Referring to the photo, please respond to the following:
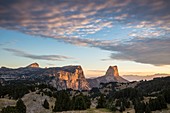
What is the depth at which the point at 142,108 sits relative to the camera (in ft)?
367

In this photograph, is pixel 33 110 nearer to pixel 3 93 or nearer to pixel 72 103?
pixel 72 103

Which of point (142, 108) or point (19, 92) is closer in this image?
point (142, 108)

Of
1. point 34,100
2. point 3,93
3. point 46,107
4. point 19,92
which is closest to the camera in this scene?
point 46,107

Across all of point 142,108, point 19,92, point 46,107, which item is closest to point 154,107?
point 142,108

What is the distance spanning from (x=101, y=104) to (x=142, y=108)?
20.7 meters

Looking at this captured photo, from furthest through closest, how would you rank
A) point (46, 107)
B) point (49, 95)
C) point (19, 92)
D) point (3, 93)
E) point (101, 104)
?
point (3, 93) → point (19, 92) → point (49, 95) → point (46, 107) → point (101, 104)

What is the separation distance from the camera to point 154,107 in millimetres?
111875

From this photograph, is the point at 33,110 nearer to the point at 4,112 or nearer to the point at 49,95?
the point at 49,95

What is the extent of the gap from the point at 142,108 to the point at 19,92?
3569 inches

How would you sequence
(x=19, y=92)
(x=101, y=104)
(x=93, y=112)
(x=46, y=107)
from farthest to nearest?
(x=19, y=92), (x=46, y=107), (x=101, y=104), (x=93, y=112)

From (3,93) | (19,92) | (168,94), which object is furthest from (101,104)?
(3,93)

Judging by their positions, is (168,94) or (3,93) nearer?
(168,94)

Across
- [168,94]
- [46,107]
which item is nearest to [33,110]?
[46,107]

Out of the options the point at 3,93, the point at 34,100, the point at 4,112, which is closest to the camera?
the point at 4,112
